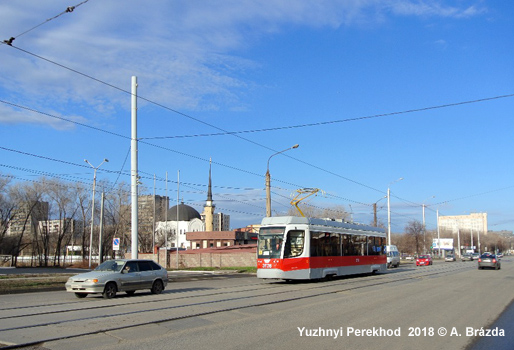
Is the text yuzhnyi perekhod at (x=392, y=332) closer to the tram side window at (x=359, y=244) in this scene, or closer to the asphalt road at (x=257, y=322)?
the asphalt road at (x=257, y=322)

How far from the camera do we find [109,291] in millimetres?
17766

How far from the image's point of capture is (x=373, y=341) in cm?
941

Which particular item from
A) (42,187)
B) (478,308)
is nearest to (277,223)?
(478,308)

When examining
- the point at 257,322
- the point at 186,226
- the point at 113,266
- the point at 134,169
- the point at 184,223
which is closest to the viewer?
the point at 257,322

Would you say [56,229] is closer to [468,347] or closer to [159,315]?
[159,315]

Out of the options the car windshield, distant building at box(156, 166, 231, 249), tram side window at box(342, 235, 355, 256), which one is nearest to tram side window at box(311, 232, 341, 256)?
tram side window at box(342, 235, 355, 256)

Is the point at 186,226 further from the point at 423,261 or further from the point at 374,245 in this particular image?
the point at 374,245

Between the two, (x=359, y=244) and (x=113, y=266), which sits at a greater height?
(x=359, y=244)

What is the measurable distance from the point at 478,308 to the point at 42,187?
64401mm

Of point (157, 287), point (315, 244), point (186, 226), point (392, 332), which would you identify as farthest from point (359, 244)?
point (186, 226)

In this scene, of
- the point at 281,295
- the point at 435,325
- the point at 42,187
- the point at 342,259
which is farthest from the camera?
the point at 42,187

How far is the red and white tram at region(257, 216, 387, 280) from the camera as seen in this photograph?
82.0 feet

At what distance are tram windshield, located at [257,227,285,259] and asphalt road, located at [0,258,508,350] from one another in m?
7.45

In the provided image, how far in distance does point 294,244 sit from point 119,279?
9957 millimetres
